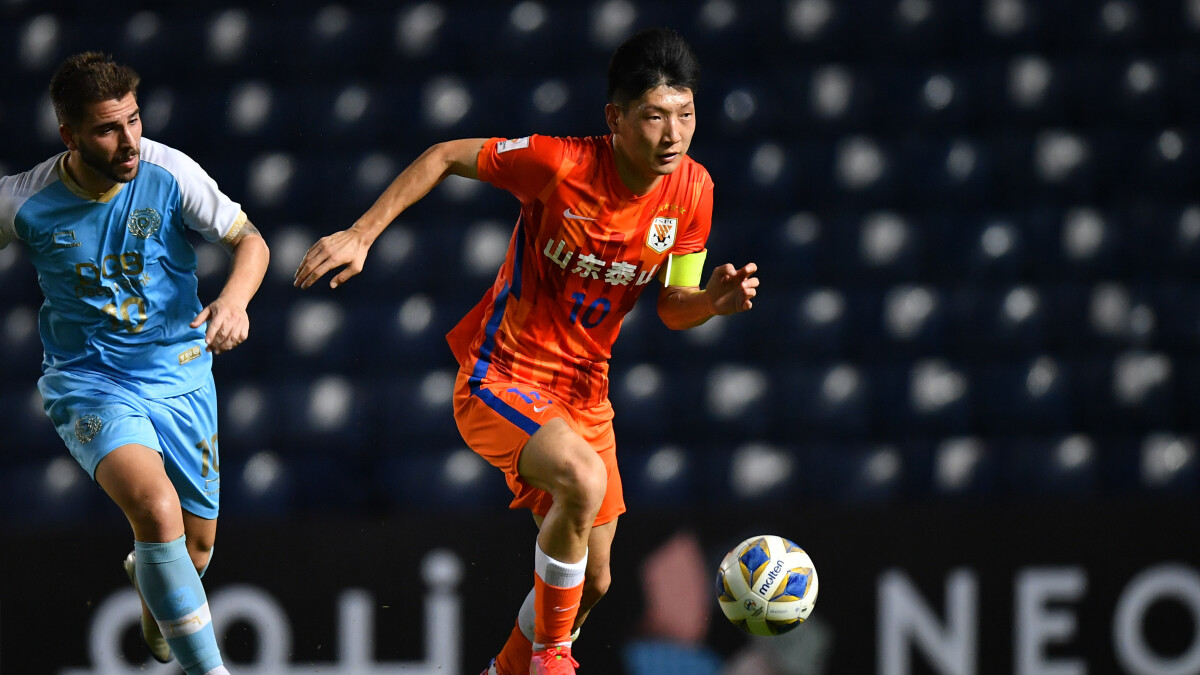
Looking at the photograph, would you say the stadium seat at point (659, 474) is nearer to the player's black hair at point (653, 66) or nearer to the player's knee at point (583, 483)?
the player's knee at point (583, 483)

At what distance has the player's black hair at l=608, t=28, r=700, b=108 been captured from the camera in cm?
301

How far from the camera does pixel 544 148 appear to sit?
318 centimetres

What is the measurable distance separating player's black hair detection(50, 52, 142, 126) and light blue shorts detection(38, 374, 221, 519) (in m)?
0.60

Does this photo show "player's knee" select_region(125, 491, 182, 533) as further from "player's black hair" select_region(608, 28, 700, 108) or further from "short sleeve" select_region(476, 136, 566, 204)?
"player's black hair" select_region(608, 28, 700, 108)

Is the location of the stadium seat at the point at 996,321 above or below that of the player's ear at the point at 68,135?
below

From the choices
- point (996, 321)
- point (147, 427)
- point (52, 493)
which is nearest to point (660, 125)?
point (147, 427)

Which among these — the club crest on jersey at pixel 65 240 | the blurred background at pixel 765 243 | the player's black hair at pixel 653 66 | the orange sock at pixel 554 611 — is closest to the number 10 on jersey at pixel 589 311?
the player's black hair at pixel 653 66

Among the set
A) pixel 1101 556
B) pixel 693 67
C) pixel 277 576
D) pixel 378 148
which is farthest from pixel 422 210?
pixel 1101 556

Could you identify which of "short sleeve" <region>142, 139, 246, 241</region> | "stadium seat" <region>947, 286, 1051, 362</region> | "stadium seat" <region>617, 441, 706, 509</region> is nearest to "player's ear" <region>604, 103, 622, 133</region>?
"short sleeve" <region>142, 139, 246, 241</region>

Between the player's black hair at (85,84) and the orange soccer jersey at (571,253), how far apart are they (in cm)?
79

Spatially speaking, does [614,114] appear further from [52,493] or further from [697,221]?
[52,493]

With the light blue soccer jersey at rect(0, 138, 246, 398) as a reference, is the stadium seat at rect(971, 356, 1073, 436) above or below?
below

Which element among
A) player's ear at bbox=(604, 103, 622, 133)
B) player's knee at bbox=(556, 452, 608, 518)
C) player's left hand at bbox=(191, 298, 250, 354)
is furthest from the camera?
player's ear at bbox=(604, 103, 622, 133)

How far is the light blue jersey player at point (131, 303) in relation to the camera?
3002 mm
